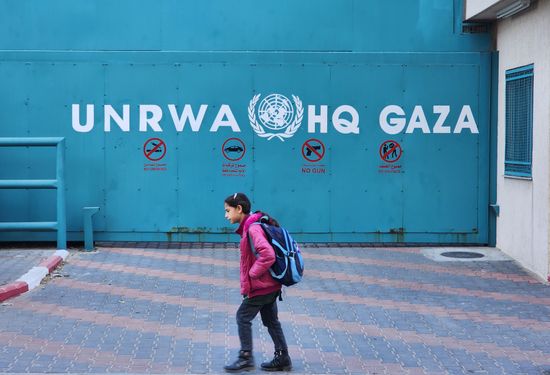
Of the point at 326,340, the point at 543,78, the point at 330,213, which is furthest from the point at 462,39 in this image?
the point at 326,340

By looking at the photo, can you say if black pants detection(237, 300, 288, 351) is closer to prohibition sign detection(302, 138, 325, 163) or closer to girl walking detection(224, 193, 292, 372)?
girl walking detection(224, 193, 292, 372)

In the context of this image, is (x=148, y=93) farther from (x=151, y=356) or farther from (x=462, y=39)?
(x=151, y=356)

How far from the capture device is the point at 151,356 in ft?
25.3

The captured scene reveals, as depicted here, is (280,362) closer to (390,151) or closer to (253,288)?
(253,288)

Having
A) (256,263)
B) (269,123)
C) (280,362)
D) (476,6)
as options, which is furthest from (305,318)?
(476,6)

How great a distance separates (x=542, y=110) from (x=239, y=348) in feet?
18.8

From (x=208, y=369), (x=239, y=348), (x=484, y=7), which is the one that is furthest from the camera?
(x=484, y=7)

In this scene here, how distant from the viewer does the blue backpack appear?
7.12 metres

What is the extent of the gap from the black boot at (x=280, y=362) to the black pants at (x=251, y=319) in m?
0.05

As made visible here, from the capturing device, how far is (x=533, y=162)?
12.0 m

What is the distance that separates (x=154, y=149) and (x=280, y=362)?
695 cm

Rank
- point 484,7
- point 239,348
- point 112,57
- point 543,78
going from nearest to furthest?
1. point 239,348
2. point 543,78
3. point 484,7
4. point 112,57

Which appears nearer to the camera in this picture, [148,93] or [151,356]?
[151,356]

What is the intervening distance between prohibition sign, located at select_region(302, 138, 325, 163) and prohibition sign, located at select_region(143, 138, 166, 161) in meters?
2.13
